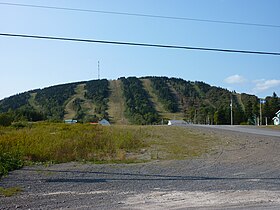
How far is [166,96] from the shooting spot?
570 feet

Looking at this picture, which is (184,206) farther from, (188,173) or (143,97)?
(143,97)

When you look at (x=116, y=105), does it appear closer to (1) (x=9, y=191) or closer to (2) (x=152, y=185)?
(2) (x=152, y=185)

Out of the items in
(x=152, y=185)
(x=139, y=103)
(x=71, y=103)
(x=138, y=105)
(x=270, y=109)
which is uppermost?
(x=139, y=103)

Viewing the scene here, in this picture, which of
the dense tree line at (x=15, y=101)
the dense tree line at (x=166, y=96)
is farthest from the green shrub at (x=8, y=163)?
the dense tree line at (x=166, y=96)

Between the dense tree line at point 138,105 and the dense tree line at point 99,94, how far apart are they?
8.23 meters

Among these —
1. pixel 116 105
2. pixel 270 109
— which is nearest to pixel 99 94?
pixel 116 105

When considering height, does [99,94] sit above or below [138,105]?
above

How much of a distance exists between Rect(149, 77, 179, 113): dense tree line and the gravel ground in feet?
471

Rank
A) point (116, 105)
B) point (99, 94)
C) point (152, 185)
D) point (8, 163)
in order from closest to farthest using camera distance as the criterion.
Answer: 1. point (152, 185)
2. point (8, 163)
3. point (116, 105)
4. point (99, 94)

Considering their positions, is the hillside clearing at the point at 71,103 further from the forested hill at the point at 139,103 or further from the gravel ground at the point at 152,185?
the gravel ground at the point at 152,185

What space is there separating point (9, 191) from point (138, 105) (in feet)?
476

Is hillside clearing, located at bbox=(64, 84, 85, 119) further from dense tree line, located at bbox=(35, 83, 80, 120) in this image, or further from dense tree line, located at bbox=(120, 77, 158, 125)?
dense tree line, located at bbox=(120, 77, 158, 125)

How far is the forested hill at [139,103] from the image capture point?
112 meters

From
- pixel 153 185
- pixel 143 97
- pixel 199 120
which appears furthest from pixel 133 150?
pixel 143 97
